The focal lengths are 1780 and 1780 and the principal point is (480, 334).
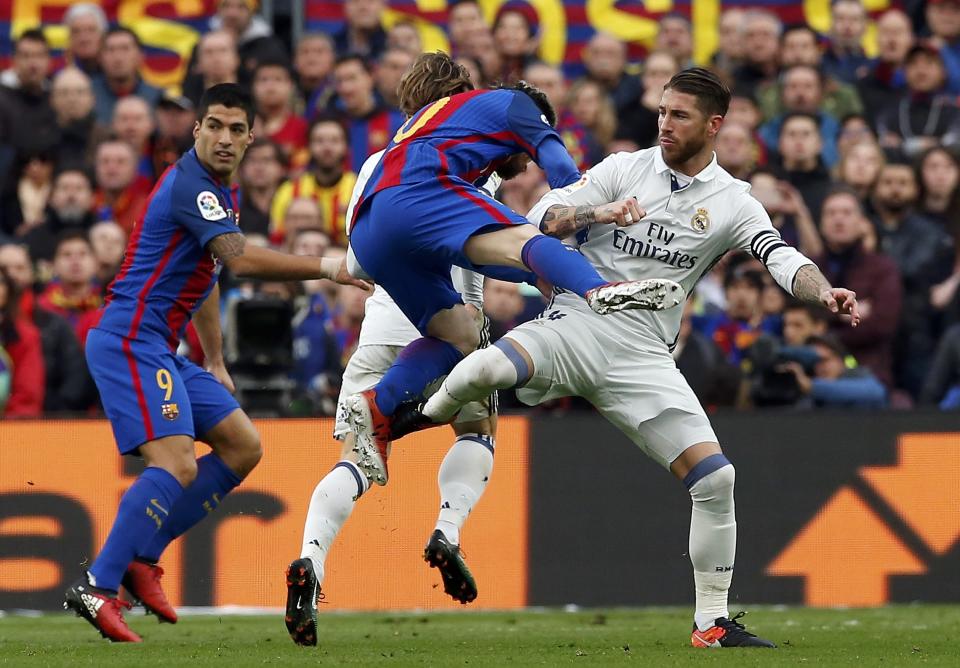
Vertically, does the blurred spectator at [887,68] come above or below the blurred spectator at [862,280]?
above

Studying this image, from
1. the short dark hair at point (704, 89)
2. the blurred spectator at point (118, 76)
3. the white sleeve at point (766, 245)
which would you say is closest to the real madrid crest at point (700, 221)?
the white sleeve at point (766, 245)

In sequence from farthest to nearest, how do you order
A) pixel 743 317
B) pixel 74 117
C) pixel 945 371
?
pixel 74 117, pixel 743 317, pixel 945 371

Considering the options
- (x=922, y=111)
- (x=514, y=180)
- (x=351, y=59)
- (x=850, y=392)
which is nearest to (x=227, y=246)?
(x=850, y=392)

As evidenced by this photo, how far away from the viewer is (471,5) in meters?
15.3

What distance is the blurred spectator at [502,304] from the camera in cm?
1238

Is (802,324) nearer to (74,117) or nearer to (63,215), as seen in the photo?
(63,215)

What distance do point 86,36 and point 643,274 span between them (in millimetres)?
8498

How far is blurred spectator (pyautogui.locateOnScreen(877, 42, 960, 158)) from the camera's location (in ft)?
47.4

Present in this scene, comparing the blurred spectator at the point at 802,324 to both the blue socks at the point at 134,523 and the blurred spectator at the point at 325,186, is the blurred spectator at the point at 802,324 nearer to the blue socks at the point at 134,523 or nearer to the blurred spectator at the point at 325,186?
the blurred spectator at the point at 325,186

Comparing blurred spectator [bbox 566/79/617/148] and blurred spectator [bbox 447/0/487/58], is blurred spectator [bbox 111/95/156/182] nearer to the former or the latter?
blurred spectator [bbox 447/0/487/58]

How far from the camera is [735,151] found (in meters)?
13.6

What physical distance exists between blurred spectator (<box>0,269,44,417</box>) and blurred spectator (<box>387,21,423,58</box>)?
440 cm

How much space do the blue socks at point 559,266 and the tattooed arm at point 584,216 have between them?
23cm

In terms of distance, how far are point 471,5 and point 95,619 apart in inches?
326
